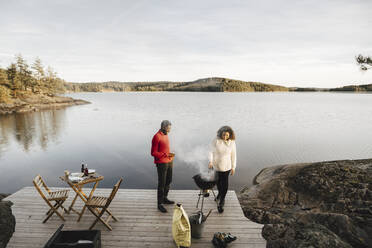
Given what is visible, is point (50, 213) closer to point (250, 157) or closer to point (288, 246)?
point (288, 246)

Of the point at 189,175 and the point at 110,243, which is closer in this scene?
the point at 110,243

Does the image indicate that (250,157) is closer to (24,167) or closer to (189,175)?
(189,175)

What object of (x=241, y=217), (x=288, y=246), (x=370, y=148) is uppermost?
(x=288, y=246)

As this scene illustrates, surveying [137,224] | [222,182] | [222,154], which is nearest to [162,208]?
[137,224]

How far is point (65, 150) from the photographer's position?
1695 cm

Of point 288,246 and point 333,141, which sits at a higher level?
point 288,246

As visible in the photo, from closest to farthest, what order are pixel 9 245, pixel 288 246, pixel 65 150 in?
pixel 288 246
pixel 9 245
pixel 65 150

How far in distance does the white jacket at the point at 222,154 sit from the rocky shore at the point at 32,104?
4622 cm

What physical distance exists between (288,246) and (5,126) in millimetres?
32629

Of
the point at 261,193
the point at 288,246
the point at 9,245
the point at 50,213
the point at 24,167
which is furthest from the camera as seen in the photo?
the point at 24,167

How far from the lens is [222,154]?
15.6ft

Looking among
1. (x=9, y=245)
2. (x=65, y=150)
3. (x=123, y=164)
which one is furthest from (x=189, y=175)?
(x=65, y=150)

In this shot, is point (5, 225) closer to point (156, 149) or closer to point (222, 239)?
point (156, 149)

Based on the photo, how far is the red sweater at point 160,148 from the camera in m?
4.77
